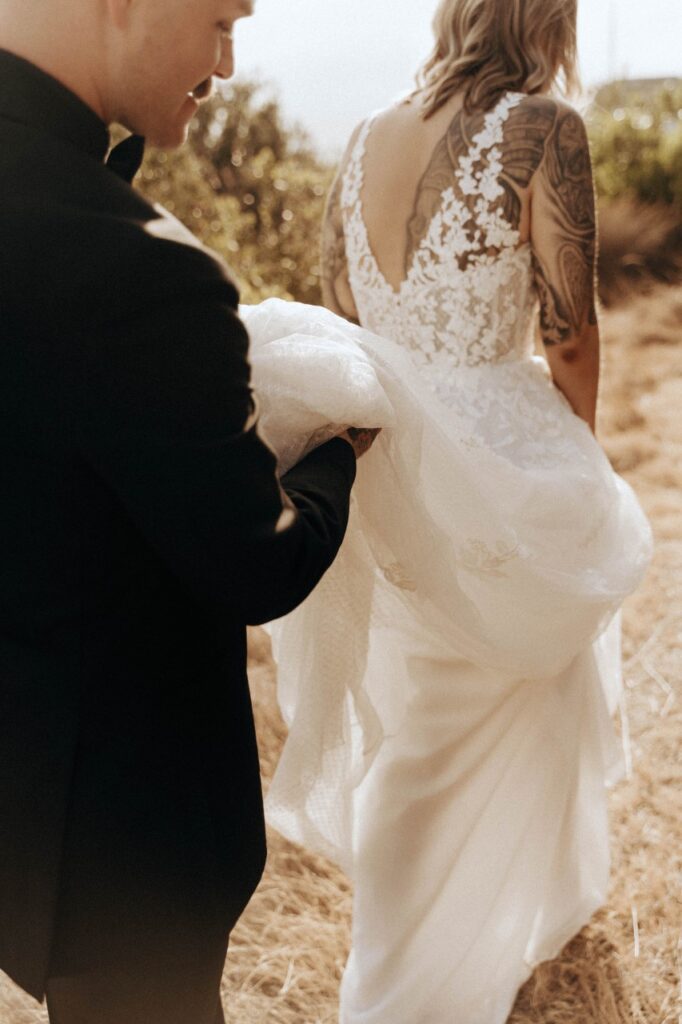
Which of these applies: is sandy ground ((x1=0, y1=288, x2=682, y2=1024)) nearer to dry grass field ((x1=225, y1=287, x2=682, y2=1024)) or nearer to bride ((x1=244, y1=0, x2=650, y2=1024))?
dry grass field ((x1=225, y1=287, x2=682, y2=1024))

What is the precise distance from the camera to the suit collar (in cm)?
102

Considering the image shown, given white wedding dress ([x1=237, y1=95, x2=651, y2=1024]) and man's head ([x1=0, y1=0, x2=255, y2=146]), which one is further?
white wedding dress ([x1=237, y1=95, x2=651, y2=1024])

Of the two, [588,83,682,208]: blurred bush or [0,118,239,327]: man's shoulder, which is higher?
[0,118,239,327]: man's shoulder

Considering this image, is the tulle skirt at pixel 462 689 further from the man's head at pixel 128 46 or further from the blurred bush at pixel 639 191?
the blurred bush at pixel 639 191

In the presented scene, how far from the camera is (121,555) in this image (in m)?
1.12

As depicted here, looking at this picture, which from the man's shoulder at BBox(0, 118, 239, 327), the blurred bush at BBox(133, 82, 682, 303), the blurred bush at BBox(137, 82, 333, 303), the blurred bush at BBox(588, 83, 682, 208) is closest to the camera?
the man's shoulder at BBox(0, 118, 239, 327)

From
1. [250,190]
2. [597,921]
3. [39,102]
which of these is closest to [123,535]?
[39,102]

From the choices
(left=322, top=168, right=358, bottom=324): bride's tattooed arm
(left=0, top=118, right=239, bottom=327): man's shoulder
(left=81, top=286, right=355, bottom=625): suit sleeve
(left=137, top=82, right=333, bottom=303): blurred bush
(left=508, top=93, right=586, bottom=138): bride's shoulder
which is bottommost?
(left=137, top=82, right=333, bottom=303): blurred bush

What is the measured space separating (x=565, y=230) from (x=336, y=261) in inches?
23.2

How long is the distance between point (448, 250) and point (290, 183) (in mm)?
6127

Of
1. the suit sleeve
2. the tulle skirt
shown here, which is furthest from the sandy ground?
the suit sleeve

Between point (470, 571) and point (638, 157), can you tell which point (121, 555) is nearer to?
point (470, 571)

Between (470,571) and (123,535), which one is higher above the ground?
(123,535)

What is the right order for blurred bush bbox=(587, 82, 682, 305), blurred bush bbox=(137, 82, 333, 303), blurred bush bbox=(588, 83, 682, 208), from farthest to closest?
blurred bush bbox=(588, 83, 682, 208), blurred bush bbox=(587, 82, 682, 305), blurred bush bbox=(137, 82, 333, 303)
